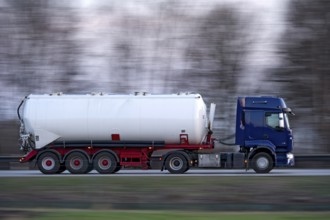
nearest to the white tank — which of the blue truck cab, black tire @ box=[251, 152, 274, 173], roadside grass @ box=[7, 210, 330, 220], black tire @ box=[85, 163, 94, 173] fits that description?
black tire @ box=[85, 163, 94, 173]

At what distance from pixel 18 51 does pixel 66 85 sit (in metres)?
4.59

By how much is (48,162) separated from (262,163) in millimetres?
8864

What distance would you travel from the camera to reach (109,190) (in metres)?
20.5

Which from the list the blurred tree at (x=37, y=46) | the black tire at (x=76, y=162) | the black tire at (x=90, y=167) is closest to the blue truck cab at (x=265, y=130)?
the black tire at (x=90, y=167)

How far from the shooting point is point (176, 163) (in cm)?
2817

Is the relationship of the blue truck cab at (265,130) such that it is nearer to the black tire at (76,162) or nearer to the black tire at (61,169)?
the black tire at (76,162)

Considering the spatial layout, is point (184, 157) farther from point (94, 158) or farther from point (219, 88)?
point (219, 88)

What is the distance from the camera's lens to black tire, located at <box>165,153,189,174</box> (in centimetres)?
2803

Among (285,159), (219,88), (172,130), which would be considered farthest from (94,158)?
(219,88)

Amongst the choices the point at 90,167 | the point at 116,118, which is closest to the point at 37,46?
the point at 90,167

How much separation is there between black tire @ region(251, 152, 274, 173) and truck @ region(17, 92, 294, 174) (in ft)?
0.42

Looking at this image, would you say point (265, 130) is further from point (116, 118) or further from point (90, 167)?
point (90, 167)

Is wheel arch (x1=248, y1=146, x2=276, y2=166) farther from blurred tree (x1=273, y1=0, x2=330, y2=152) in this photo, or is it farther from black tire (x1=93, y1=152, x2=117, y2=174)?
blurred tree (x1=273, y1=0, x2=330, y2=152)

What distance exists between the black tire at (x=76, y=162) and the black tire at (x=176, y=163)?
3416 mm
